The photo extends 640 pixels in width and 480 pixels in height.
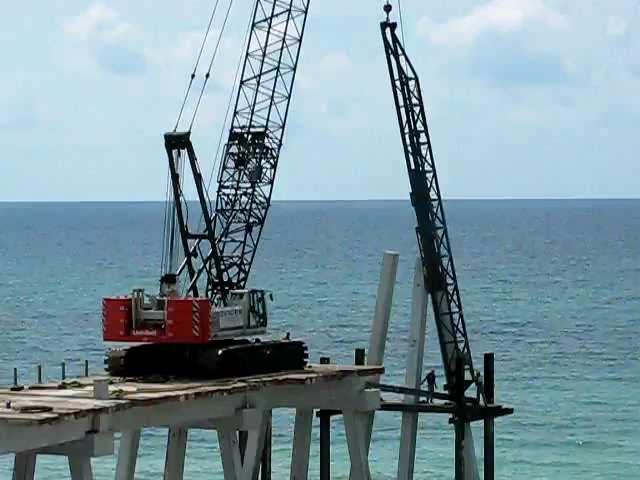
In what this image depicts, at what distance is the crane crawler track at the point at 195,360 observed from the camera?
47.1 m

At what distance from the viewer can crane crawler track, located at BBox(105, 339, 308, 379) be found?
47094 mm

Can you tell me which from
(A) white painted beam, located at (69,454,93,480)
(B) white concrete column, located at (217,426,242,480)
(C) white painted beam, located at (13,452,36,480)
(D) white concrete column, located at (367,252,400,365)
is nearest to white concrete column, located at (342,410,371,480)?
(D) white concrete column, located at (367,252,400,365)

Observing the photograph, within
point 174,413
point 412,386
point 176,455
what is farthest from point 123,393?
point 412,386

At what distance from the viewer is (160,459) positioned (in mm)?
67938

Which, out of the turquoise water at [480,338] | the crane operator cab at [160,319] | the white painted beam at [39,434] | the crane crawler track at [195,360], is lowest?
the turquoise water at [480,338]

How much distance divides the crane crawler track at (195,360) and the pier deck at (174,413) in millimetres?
791

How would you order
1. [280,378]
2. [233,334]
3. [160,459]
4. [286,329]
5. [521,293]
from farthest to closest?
[521,293], [286,329], [160,459], [233,334], [280,378]

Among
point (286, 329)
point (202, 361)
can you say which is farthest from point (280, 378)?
point (286, 329)

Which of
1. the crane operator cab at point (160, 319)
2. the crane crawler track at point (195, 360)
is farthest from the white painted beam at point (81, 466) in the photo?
the crane operator cab at point (160, 319)

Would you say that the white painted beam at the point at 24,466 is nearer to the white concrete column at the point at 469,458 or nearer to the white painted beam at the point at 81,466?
the white painted beam at the point at 81,466

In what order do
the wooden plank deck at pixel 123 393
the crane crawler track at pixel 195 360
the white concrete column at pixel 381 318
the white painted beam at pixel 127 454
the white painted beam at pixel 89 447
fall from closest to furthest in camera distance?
the wooden plank deck at pixel 123 393 → the white painted beam at pixel 89 447 → the white painted beam at pixel 127 454 → the crane crawler track at pixel 195 360 → the white concrete column at pixel 381 318

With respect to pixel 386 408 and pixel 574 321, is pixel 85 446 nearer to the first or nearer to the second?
pixel 386 408

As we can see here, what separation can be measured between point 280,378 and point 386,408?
726cm

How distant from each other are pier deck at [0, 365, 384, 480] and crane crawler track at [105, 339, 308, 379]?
791 millimetres
